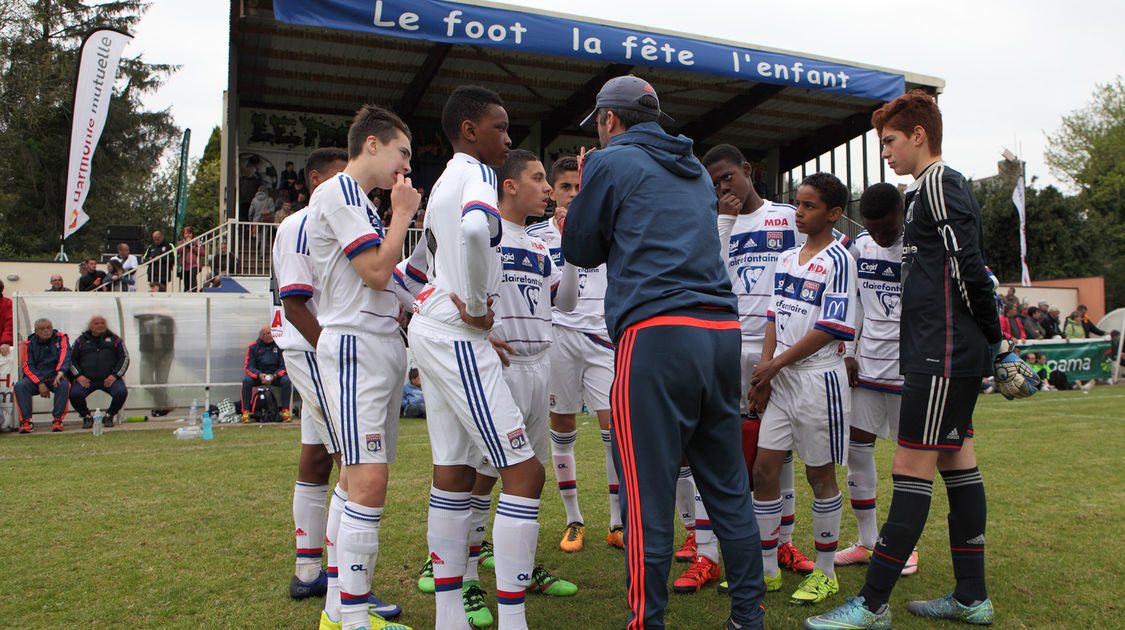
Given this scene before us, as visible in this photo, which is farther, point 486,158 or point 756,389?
point 756,389

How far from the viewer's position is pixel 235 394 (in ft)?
42.7

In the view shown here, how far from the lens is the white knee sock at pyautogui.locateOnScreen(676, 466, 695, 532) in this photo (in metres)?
4.46

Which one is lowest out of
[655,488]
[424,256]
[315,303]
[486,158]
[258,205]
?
[655,488]

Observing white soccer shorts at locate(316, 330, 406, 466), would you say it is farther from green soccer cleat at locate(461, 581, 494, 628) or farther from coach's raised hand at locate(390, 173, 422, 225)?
green soccer cleat at locate(461, 581, 494, 628)

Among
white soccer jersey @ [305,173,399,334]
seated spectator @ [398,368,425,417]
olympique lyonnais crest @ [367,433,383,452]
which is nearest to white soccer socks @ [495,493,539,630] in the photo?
olympique lyonnais crest @ [367,433,383,452]

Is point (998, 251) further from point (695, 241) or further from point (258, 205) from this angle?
point (695, 241)

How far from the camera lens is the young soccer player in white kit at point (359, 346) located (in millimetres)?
3049

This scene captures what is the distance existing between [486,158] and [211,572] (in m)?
2.82

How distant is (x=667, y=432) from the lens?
2.68 metres

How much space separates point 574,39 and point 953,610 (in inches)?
568

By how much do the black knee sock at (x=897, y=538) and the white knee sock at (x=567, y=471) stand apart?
2.01 metres

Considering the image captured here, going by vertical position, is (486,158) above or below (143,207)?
below

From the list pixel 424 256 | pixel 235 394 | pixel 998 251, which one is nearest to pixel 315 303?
pixel 424 256

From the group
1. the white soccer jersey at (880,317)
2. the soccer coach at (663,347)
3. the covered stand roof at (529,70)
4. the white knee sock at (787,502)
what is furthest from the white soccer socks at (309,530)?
the covered stand roof at (529,70)
